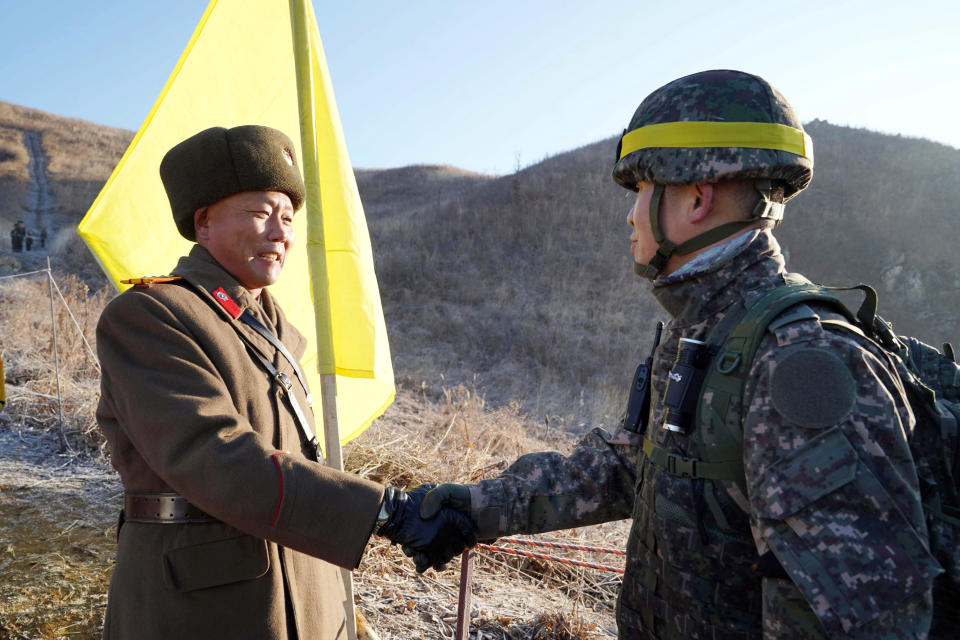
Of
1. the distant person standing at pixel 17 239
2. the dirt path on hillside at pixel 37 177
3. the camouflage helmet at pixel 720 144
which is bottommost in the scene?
the camouflage helmet at pixel 720 144

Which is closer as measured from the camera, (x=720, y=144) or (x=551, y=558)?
(x=720, y=144)

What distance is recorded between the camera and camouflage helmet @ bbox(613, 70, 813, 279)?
174cm

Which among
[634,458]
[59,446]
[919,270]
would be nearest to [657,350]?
[634,458]

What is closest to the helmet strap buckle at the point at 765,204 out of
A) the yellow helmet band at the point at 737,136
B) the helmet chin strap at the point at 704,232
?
the helmet chin strap at the point at 704,232

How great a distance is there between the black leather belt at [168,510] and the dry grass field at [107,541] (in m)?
1.80

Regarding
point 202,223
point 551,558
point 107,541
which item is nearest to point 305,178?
point 202,223

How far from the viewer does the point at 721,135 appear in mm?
1756

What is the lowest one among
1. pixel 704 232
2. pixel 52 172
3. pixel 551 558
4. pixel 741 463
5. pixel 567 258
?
pixel 551 558

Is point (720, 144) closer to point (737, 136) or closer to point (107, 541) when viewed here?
point (737, 136)

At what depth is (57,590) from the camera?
3217 millimetres

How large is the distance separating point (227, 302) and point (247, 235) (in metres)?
0.26

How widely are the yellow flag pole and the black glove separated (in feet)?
2.09

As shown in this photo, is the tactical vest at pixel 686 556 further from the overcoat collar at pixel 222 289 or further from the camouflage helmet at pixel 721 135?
the overcoat collar at pixel 222 289

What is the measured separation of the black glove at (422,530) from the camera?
2057 millimetres
